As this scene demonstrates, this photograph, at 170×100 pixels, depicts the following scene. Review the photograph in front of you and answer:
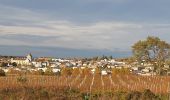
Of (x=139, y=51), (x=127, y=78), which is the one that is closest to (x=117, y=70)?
(x=139, y=51)

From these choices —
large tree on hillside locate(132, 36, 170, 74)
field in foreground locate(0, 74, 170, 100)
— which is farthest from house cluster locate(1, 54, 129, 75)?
field in foreground locate(0, 74, 170, 100)

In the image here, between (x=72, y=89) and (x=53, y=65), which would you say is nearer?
(x=72, y=89)

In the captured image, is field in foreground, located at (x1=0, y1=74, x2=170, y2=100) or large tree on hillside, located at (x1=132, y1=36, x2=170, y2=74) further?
large tree on hillside, located at (x1=132, y1=36, x2=170, y2=74)

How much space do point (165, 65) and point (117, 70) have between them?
10066 mm

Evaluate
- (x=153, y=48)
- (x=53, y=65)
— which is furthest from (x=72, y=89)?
(x=53, y=65)

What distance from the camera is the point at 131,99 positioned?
14.6 meters

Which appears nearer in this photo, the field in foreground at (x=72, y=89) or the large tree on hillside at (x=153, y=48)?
the field in foreground at (x=72, y=89)

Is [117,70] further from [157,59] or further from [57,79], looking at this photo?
[57,79]

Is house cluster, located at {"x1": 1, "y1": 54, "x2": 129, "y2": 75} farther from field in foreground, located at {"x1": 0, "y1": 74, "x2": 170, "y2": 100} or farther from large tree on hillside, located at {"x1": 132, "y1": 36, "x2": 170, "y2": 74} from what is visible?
field in foreground, located at {"x1": 0, "y1": 74, "x2": 170, "y2": 100}

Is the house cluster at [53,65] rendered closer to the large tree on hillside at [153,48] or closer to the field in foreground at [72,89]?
the large tree on hillside at [153,48]

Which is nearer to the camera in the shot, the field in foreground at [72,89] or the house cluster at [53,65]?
the field in foreground at [72,89]

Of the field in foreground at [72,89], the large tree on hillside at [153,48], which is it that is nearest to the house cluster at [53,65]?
the large tree on hillside at [153,48]

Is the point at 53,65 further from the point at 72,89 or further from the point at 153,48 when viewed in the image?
the point at 72,89

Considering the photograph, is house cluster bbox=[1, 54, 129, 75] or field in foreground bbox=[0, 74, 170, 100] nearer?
field in foreground bbox=[0, 74, 170, 100]
